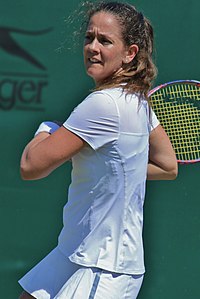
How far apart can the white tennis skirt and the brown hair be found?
1.85 feet

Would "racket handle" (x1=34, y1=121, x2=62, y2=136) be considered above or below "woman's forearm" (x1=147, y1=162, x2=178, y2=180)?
above

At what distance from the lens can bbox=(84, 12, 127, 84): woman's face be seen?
254cm

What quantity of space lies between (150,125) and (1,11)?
5.50ft

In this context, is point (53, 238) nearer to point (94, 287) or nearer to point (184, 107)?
point (184, 107)

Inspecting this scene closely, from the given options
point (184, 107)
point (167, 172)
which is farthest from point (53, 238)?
point (167, 172)

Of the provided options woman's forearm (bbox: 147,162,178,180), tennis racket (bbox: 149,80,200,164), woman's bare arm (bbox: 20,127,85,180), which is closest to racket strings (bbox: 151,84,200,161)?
tennis racket (bbox: 149,80,200,164)

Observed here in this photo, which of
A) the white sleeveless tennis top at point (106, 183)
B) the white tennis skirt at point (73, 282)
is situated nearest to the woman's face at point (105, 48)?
the white sleeveless tennis top at point (106, 183)

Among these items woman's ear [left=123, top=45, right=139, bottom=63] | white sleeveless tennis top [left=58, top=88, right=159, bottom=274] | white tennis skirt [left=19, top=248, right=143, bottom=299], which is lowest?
white tennis skirt [left=19, top=248, right=143, bottom=299]

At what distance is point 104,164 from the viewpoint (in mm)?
2447

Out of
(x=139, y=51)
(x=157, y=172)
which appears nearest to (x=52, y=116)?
(x=157, y=172)

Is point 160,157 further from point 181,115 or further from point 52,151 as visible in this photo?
point 181,115

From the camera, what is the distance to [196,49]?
4160 mm

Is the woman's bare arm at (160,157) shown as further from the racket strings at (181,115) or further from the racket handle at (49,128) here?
the racket strings at (181,115)

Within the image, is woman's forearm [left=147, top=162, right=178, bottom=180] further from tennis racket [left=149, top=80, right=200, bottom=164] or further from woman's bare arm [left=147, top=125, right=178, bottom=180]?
tennis racket [left=149, top=80, right=200, bottom=164]
